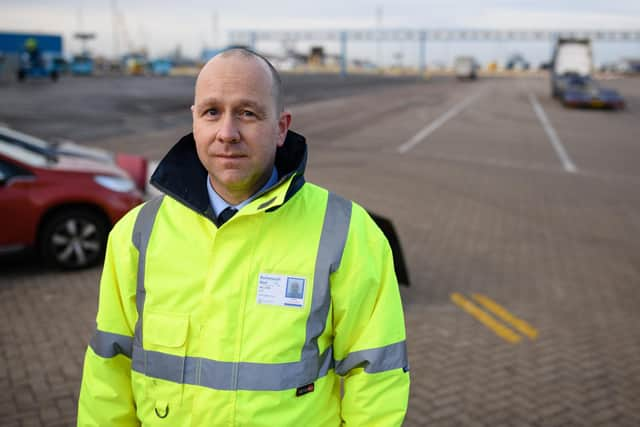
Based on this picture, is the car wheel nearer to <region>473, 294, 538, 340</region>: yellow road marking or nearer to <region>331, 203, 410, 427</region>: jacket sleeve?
<region>473, 294, 538, 340</region>: yellow road marking

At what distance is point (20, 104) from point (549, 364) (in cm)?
3042

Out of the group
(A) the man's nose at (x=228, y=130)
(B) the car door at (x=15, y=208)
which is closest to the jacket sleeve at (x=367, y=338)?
(A) the man's nose at (x=228, y=130)

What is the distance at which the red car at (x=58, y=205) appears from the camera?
7148 mm

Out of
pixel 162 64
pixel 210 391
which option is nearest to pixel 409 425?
pixel 210 391

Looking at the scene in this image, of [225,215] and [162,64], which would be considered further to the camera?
[162,64]

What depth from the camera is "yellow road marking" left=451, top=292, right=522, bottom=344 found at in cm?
615

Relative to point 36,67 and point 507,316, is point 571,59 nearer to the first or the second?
point 36,67

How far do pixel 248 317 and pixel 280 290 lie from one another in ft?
0.42

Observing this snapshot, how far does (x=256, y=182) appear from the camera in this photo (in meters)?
2.22

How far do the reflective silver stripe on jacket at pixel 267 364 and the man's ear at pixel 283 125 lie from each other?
28 centimetres

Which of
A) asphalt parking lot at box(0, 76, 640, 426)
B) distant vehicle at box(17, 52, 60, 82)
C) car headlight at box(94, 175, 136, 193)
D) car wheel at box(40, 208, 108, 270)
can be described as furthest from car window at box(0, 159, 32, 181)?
distant vehicle at box(17, 52, 60, 82)

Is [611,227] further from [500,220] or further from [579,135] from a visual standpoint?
[579,135]

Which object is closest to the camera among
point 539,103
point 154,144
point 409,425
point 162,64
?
point 409,425

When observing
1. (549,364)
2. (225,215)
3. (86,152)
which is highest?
(225,215)
